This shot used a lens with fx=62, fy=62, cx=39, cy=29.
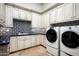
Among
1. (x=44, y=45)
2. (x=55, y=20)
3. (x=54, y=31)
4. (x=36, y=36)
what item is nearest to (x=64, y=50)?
(x=54, y=31)

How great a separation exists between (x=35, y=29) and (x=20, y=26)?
0.36 m

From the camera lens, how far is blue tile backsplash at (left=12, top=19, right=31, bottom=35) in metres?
1.34

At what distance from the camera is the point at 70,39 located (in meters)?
0.97

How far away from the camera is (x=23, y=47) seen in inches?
65.3

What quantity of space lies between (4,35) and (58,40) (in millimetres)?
983

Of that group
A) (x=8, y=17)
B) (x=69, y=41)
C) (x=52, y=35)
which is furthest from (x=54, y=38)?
(x=8, y=17)

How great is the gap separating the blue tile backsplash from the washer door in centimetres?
81

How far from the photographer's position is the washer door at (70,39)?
897 mm

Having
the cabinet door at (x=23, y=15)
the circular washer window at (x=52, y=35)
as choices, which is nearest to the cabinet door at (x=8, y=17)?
the cabinet door at (x=23, y=15)

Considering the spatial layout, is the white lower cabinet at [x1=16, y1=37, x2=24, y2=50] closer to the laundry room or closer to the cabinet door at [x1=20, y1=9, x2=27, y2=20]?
the laundry room

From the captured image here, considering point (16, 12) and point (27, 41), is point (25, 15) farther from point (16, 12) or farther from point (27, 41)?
point (27, 41)

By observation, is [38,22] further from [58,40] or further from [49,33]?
[58,40]

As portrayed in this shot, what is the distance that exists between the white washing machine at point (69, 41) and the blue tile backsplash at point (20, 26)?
76 centimetres

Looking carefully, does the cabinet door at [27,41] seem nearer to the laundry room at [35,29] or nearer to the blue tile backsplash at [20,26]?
the laundry room at [35,29]
